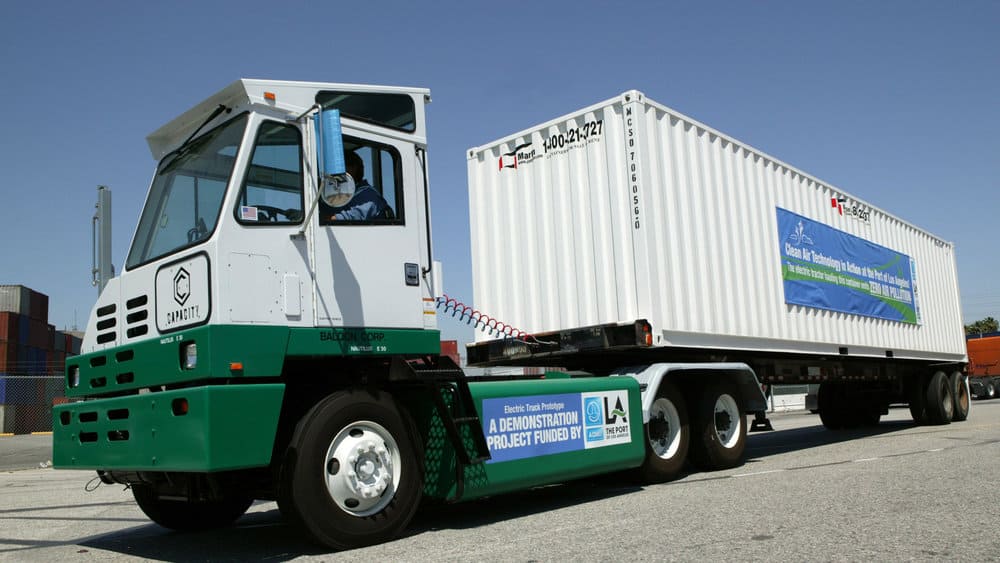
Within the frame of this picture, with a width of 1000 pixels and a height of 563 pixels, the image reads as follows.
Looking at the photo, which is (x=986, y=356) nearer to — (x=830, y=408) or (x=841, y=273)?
(x=830, y=408)

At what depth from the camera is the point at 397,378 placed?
5.62 metres

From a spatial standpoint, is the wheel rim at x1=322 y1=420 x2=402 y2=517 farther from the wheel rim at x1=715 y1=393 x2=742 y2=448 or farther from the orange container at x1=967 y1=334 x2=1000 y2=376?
the orange container at x1=967 y1=334 x2=1000 y2=376

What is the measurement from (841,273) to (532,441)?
23.3 feet

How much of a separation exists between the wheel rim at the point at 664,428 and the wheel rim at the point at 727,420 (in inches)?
29.2

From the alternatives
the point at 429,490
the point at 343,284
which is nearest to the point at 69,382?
the point at 343,284

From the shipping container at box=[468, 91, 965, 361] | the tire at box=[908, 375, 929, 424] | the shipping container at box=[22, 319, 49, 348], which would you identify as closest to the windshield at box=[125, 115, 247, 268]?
the shipping container at box=[468, 91, 965, 361]

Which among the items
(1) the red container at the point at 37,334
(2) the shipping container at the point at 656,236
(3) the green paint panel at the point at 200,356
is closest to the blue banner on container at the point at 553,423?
(2) the shipping container at the point at 656,236

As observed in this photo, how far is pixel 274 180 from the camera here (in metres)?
5.33

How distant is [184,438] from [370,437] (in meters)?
1.17

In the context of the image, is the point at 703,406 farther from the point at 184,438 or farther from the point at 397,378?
the point at 184,438

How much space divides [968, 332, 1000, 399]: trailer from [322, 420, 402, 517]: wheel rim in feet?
110

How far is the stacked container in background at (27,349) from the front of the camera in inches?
924

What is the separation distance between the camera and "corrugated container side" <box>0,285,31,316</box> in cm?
4491

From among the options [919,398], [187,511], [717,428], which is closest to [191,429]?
[187,511]
